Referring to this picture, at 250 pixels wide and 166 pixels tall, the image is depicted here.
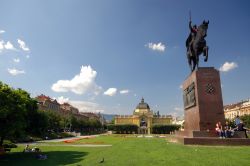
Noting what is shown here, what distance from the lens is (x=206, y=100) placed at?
2002 cm

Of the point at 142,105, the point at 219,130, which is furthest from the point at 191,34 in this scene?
the point at 142,105

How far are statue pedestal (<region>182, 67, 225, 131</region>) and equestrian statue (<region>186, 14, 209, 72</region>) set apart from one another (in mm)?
1713

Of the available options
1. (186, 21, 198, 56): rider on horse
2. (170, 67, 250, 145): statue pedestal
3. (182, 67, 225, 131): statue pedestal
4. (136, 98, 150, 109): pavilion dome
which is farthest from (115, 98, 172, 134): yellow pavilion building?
(170, 67, 250, 145): statue pedestal

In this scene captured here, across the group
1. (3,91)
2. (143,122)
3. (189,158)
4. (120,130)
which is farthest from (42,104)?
(189,158)

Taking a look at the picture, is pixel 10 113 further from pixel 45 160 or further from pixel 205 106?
pixel 205 106

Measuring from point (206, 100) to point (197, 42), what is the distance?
531 centimetres

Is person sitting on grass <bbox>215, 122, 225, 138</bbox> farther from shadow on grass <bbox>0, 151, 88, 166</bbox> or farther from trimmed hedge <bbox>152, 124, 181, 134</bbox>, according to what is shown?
trimmed hedge <bbox>152, 124, 181, 134</bbox>

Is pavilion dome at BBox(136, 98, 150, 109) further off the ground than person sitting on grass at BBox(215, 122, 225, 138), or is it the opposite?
pavilion dome at BBox(136, 98, 150, 109)

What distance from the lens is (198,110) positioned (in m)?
19.9

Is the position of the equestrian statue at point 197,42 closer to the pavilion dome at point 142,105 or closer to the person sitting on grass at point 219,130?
the person sitting on grass at point 219,130

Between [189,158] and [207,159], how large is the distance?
0.90 m

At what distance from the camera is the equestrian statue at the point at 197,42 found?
21.4 meters

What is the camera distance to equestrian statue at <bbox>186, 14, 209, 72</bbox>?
70.1 ft

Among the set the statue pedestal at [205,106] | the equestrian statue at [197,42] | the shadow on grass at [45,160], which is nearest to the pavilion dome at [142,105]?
the equestrian statue at [197,42]
